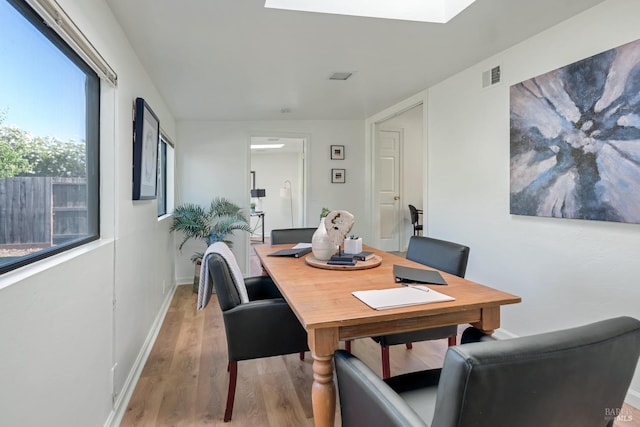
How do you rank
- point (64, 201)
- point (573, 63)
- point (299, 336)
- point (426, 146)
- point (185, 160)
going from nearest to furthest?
point (64, 201), point (299, 336), point (573, 63), point (426, 146), point (185, 160)

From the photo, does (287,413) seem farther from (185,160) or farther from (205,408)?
(185,160)

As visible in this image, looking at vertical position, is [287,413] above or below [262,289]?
below

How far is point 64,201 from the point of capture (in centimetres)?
142

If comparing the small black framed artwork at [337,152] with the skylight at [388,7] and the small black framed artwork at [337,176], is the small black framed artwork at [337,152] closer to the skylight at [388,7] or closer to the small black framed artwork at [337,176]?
the small black framed artwork at [337,176]

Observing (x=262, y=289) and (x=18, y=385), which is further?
(x=262, y=289)

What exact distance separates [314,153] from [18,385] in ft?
13.9

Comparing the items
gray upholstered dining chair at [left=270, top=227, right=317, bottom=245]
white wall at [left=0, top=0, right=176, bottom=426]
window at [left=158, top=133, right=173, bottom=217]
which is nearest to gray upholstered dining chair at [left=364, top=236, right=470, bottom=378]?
gray upholstered dining chair at [left=270, top=227, right=317, bottom=245]

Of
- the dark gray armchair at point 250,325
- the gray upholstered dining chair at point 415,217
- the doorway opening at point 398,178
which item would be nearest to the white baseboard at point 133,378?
the dark gray armchair at point 250,325

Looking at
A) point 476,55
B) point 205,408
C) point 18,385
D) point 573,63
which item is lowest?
point 205,408

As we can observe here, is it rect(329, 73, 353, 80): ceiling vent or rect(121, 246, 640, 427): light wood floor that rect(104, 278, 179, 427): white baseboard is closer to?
rect(121, 246, 640, 427): light wood floor

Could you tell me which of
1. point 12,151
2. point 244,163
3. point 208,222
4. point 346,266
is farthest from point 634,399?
point 244,163

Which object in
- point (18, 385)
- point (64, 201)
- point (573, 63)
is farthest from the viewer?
point (573, 63)

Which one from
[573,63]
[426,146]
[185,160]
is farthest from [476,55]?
[185,160]

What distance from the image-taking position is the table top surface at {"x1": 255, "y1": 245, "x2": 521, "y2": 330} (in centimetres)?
122
